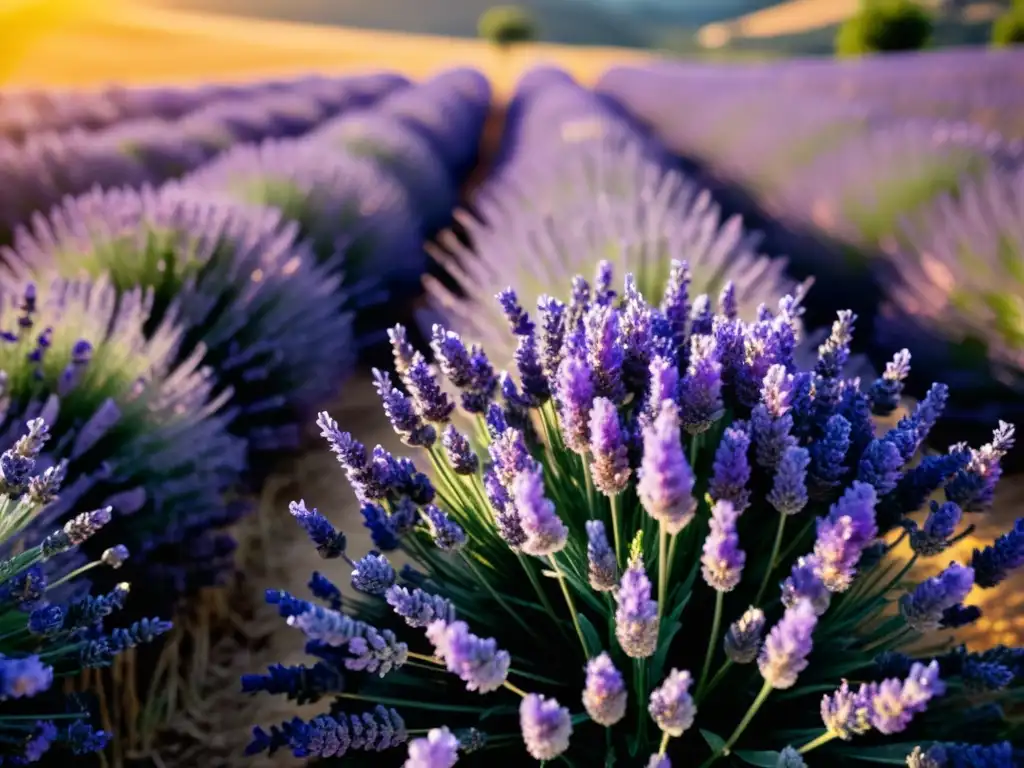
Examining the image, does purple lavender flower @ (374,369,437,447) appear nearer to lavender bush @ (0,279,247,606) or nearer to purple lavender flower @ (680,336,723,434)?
purple lavender flower @ (680,336,723,434)

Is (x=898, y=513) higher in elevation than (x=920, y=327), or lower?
higher

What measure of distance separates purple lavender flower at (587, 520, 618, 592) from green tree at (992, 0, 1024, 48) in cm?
2237

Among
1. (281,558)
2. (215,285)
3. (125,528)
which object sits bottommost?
(281,558)

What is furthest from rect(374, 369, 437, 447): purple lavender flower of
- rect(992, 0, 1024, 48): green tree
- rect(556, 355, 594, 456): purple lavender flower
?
rect(992, 0, 1024, 48): green tree

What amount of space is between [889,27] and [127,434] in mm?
21933

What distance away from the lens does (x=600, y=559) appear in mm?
875

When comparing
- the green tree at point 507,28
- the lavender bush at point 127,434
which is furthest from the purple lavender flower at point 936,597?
the green tree at point 507,28

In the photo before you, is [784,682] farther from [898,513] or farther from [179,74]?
[179,74]

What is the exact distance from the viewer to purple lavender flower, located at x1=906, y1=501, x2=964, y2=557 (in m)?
0.99

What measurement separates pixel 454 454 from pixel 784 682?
0.52m

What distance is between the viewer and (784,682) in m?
0.77

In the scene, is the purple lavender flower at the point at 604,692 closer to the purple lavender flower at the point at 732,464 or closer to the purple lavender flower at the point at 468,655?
the purple lavender flower at the point at 468,655

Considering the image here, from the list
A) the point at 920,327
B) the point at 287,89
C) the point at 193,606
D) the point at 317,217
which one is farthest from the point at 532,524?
the point at 287,89

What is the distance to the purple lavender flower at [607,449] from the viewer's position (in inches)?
33.9
